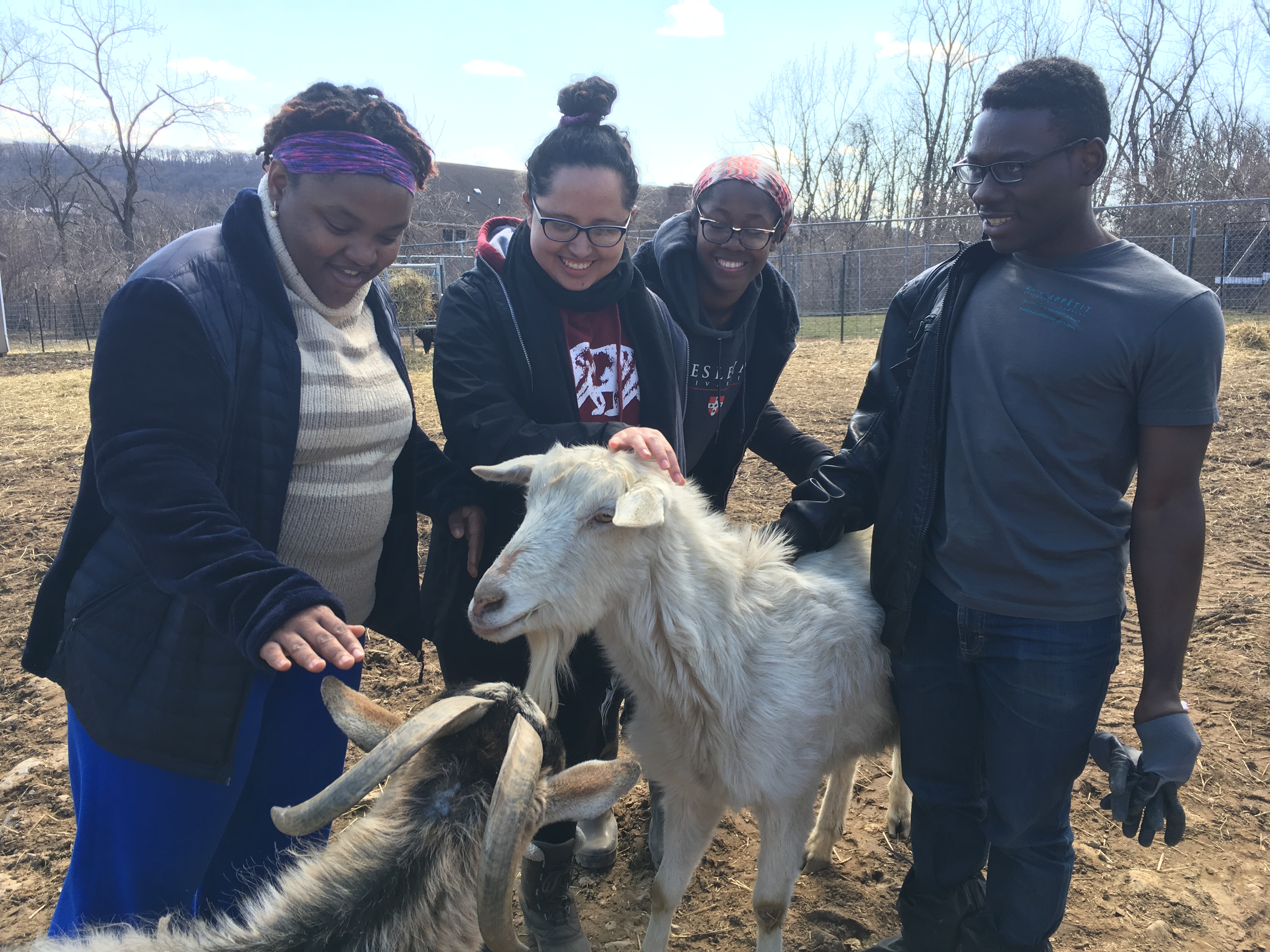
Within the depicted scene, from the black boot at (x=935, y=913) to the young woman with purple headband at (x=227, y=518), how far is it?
2.06 meters

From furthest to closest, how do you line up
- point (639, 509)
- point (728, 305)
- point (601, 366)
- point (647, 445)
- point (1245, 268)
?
1. point (1245, 268)
2. point (728, 305)
3. point (601, 366)
4. point (647, 445)
5. point (639, 509)

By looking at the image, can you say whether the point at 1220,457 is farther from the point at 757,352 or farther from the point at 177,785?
the point at 177,785

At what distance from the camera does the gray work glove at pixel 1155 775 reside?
208cm

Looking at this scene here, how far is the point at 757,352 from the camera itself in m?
3.34

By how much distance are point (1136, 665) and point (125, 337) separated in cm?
508

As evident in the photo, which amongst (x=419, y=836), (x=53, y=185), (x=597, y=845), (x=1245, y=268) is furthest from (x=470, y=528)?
(x=53, y=185)

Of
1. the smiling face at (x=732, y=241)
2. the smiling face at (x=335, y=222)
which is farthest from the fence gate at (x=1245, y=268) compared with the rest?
the smiling face at (x=335, y=222)

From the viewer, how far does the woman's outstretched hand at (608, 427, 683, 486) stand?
2475mm

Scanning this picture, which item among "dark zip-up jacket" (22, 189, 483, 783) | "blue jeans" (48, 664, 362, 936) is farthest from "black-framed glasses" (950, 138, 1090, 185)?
"blue jeans" (48, 664, 362, 936)

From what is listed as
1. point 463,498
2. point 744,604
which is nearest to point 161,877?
point 463,498

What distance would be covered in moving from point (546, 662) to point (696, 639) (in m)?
0.50

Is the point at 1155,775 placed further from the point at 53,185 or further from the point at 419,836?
the point at 53,185

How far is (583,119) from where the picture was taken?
2.60 m

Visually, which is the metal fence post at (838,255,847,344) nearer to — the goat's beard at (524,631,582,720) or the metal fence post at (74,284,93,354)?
the goat's beard at (524,631,582,720)
